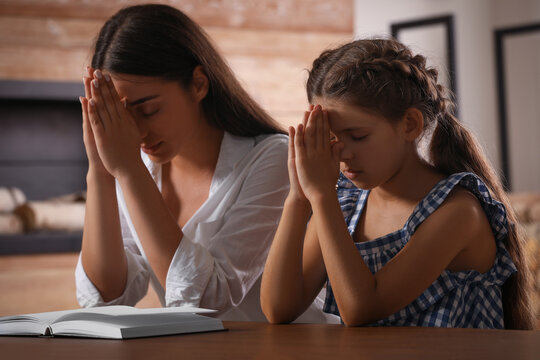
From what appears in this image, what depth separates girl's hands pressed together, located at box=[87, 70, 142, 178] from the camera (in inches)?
54.5

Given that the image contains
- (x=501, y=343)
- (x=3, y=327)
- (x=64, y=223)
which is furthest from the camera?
(x=64, y=223)

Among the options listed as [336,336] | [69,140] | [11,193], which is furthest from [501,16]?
[336,336]

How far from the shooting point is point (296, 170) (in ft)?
4.05

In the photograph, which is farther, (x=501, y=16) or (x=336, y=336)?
(x=501, y=16)

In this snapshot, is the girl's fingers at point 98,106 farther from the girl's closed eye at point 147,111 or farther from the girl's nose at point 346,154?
the girl's nose at point 346,154

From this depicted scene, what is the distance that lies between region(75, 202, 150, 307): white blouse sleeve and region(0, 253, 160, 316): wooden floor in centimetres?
132

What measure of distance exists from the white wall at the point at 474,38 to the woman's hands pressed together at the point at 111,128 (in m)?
2.79

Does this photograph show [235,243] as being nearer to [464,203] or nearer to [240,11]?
[464,203]

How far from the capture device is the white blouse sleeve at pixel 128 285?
4.79ft

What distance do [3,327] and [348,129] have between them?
63 centimetres

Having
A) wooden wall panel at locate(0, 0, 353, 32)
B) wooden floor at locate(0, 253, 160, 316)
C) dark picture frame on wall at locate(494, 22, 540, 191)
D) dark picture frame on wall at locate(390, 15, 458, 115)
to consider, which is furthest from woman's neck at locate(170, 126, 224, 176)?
dark picture frame on wall at locate(494, 22, 540, 191)

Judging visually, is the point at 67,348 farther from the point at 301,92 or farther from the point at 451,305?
the point at 301,92

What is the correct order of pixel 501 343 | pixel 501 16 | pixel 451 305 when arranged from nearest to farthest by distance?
1. pixel 501 343
2. pixel 451 305
3. pixel 501 16

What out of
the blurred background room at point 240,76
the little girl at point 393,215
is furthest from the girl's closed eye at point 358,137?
the blurred background room at point 240,76
